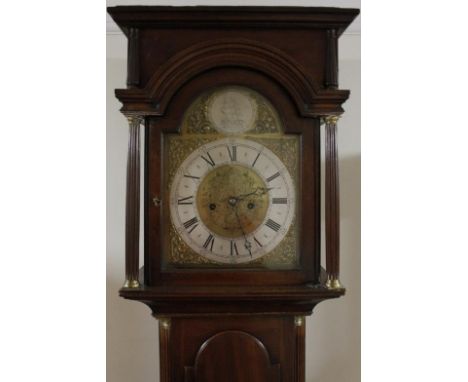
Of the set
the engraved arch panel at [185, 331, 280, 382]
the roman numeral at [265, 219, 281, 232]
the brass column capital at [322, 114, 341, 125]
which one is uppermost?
the brass column capital at [322, 114, 341, 125]

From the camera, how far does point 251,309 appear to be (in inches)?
51.6

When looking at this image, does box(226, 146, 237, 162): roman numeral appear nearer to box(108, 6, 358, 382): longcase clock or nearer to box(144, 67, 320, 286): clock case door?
box(108, 6, 358, 382): longcase clock

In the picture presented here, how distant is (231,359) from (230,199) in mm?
397

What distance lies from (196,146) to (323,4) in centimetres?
79

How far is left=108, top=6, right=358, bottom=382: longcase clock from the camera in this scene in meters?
1.26

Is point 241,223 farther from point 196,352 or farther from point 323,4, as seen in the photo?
point 323,4

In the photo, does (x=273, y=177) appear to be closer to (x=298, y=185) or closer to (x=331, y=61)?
(x=298, y=185)

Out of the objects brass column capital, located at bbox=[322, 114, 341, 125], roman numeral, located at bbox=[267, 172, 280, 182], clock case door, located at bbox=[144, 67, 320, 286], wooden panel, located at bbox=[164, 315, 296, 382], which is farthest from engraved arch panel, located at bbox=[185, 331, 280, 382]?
brass column capital, located at bbox=[322, 114, 341, 125]

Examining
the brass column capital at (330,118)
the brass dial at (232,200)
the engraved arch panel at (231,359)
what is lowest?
the engraved arch panel at (231,359)

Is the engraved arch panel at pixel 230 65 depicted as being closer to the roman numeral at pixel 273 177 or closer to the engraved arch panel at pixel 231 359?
the roman numeral at pixel 273 177

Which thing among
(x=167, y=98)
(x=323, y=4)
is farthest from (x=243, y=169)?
(x=323, y=4)

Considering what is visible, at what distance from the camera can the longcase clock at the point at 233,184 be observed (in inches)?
49.8

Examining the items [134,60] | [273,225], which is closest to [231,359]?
[273,225]

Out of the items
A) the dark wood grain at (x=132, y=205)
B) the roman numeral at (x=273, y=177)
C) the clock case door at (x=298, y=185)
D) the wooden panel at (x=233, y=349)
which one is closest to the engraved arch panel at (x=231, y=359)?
the wooden panel at (x=233, y=349)
